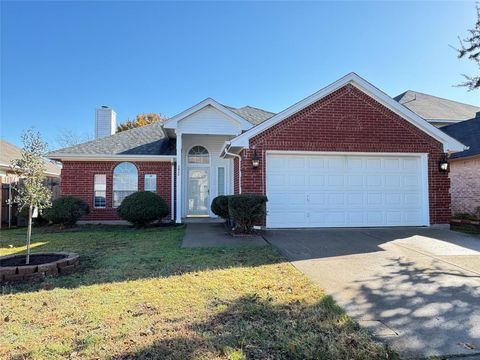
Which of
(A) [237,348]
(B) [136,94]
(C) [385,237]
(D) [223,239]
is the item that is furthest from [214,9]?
(B) [136,94]

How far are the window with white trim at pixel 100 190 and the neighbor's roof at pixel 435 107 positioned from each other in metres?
17.4

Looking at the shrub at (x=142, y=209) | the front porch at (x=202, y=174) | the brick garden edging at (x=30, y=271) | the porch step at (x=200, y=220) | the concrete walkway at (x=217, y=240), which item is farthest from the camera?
the front porch at (x=202, y=174)

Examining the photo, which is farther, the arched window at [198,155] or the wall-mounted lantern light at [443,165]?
the arched window at [198,155]

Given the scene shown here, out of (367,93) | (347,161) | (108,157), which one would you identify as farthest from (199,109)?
(367,93)

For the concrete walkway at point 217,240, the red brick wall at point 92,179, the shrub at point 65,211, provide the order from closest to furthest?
the concrete walkway at point 217,240
the shrub at point 65,211
the red brick wall at point 92,179

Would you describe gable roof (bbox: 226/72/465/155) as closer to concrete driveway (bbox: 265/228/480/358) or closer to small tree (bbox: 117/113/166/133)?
concrete driveway (bbox: 265/228/480/358)

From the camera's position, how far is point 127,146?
14.5 m

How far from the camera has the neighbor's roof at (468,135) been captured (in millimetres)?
13898

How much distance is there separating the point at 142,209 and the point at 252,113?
8277 mm

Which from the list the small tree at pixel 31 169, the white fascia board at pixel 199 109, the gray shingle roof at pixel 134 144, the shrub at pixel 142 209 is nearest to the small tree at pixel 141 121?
the gray shingle roof at pixel 134 144

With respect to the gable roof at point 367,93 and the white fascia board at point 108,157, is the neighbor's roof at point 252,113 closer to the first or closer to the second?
the white fascia board at point 108,157

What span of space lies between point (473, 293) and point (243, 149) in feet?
23.2

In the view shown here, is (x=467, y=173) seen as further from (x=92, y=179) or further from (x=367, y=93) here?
(x=92, y=179)

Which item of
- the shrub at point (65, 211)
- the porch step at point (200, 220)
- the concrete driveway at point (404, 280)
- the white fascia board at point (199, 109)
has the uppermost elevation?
the white fascia board at point (199, 109)
